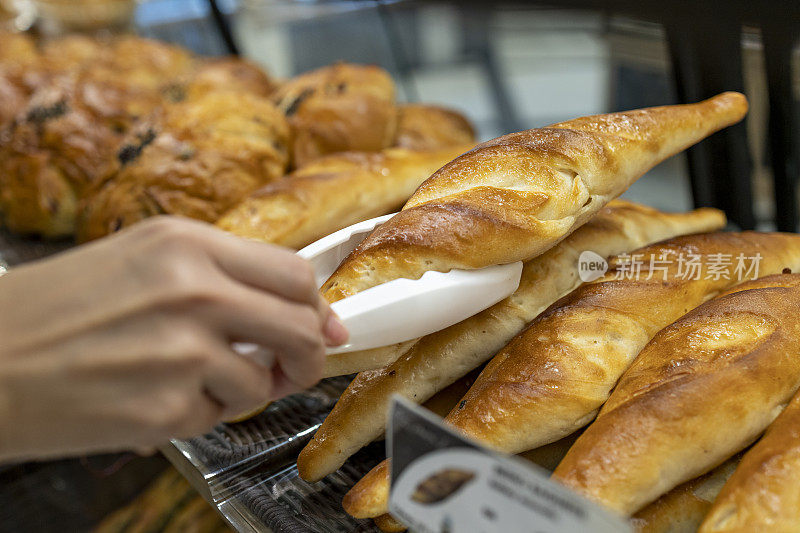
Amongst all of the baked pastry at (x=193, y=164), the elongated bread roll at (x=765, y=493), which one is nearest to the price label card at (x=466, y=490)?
the elongated bread roll at (x=765, y=493)

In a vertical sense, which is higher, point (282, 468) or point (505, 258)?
point (505, 258)

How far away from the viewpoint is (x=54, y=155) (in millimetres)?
1896

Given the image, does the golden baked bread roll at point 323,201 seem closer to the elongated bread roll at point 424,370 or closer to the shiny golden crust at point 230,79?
the elongated bread roll at point 424,370

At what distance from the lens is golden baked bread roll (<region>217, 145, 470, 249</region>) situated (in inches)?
50.3

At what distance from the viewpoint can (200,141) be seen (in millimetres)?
1558

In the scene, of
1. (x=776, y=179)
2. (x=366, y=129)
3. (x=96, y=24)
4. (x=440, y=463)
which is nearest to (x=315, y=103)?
(x=366, y=129)

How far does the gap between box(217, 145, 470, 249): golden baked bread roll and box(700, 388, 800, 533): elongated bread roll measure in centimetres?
84

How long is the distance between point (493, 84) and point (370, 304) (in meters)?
1.57

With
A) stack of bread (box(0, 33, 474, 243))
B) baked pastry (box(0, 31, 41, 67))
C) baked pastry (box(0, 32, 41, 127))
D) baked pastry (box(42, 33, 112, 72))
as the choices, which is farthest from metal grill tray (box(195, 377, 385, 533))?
baked pastry (box(0, 31, 41, 67))

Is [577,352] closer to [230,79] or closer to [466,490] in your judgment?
[466,490]

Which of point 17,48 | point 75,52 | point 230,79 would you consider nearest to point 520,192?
point 230,79

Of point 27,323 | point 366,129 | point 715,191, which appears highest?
point 27,323

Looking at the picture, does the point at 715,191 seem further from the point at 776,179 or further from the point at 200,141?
the point at 200,141

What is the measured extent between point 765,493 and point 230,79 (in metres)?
1.95
